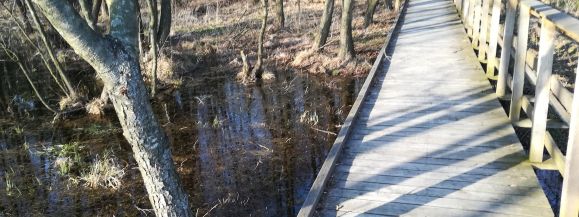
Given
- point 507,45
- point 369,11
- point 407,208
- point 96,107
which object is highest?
point 507,45

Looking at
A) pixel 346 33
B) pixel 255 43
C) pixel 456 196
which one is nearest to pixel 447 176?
pixel 456 196

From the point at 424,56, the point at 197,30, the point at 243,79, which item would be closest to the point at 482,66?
the point at 424,56

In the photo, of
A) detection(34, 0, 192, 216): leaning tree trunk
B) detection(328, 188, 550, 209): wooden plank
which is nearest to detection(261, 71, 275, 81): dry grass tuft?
detection(34, 0, 192, 216): leaning tree trunk

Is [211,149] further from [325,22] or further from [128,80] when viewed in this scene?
[325,22]

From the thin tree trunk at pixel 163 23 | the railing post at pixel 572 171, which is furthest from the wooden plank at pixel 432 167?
the thin tree trunk at pixel 163 23

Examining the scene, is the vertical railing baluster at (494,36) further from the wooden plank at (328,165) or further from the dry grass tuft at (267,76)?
the dry grass tuft at (267,76)

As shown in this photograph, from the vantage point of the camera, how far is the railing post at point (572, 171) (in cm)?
322

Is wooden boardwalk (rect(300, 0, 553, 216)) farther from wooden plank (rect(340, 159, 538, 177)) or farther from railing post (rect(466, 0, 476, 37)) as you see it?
railing post (rect(466, 0, 476, 37))

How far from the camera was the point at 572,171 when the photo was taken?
10.9 ft

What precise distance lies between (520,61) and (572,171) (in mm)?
2096

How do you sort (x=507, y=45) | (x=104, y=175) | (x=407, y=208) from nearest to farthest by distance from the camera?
(x=407, y=208)
(x=507, y=45)
(x=104, y=175)

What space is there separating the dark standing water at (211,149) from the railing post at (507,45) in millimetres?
2615

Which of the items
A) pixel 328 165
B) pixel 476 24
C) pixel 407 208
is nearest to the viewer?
pixel 407 208

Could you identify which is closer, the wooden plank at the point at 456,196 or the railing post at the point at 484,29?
the wooden plank at the point at 456,196
